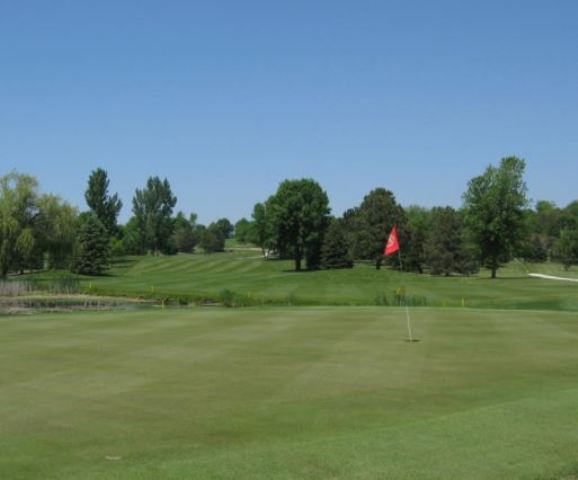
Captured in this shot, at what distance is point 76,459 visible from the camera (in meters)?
8.02

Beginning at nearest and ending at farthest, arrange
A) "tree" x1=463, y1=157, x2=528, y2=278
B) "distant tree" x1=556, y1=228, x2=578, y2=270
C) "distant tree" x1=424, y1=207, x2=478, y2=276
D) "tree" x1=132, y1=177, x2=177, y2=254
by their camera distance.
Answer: "tree" x1=463, y1=157, x2=528, y2=278 → "distant tree" x1=424, y1=207, x2=478, y2=276 → "distant tree" x1=556, y1=228, x2=578, y2=270 → "tree" x1=132, y1=177, x2=177, y2=254

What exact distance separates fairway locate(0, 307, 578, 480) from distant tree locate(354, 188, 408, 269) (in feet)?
244

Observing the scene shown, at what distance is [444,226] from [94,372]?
9410cm

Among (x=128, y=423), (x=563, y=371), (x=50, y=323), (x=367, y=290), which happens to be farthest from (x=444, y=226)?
(x=128, y=423)

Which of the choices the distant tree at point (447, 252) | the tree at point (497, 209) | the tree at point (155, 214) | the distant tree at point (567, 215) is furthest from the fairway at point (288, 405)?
the distant tree at point (567, 215)

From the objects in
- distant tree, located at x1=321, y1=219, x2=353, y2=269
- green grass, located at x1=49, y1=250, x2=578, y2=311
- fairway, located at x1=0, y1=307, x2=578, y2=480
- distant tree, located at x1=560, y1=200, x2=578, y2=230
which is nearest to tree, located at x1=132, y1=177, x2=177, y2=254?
distant tree, located at x1=321, y1=219, x2=353, y2=269

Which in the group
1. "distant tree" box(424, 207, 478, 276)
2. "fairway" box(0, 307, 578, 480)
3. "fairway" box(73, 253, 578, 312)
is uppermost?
"distant tree" box(424, 207, 478, 276)

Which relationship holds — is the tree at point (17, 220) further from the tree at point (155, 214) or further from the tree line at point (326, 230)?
the tree at point (155, 214)

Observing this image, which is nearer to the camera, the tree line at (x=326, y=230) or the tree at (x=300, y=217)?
the tree line at (x=326, y=230)

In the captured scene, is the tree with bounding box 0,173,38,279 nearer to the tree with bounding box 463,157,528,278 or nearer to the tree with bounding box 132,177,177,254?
the tree with bounding box 463,157,528,278

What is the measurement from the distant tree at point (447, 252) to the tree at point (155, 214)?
7689 cm

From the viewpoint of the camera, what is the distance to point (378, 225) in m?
96.6

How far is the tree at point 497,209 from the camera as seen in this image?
8244 cm

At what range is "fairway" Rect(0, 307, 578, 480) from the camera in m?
7.51
